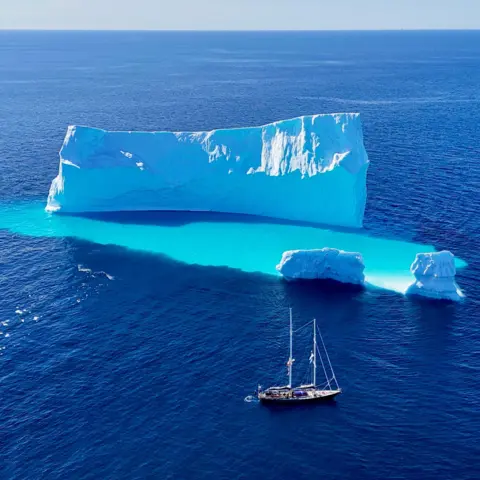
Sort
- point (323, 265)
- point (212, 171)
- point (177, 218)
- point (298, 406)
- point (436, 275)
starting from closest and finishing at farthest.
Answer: point (298, 406), point (436, 275), point (323, 265), point (177, 218), point (212, 171)

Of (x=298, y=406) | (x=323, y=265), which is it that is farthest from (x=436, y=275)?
(x=298, y=406)

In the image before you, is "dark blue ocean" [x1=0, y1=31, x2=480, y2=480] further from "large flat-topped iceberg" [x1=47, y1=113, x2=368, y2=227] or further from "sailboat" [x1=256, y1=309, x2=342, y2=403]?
"large flat-topped iceberg" [x1=47, y1=113, x2=368, y2=227]

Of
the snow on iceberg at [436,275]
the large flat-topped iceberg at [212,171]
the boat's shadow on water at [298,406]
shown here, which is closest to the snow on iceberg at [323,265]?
the snow on iceberg at [436,275]

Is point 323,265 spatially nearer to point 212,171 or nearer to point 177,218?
point 212,171

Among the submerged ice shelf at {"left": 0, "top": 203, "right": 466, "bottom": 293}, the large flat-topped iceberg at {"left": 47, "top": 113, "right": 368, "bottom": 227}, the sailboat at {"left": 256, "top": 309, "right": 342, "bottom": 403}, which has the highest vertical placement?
the large flat-topped iceberg at {"left": 47, "top": 113, "right": 368, "bottom": 227}

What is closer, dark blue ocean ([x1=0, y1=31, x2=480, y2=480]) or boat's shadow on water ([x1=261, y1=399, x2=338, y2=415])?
dark blue ocean ([x1=0, y1=31, x2=480, y2=480])

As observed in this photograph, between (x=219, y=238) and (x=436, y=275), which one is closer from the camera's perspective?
(x=436, y=275)

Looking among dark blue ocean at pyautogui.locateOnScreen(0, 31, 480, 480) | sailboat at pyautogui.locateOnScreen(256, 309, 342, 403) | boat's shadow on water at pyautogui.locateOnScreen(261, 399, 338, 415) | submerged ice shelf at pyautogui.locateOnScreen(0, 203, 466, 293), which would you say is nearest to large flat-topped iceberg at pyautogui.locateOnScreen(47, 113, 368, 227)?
submerged ice shelf at pyautogui.locateOnScreen(0, 203, 466, 293)

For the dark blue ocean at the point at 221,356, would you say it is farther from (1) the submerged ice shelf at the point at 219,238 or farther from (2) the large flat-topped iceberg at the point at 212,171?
(2) the large flat-topped iceberg at the point at 212,171
